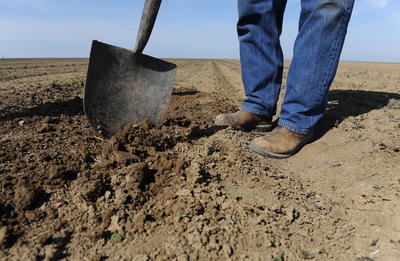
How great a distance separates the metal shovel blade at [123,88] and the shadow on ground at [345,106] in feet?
4.41

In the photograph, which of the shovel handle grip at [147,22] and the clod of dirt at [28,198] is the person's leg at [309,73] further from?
the clod of dirt at [28,198]

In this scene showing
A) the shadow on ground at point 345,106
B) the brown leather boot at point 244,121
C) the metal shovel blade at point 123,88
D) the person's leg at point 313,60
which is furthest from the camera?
the shadow on ground at point 345,106

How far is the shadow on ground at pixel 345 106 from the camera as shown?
9.45 feet

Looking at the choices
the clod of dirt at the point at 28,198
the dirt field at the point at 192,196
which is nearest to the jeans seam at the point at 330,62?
the dirt field at the point at 192,196

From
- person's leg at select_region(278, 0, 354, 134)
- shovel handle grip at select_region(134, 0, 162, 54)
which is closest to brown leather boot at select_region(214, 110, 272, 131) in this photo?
person's leg at select_region(278, 0, 354, 134)

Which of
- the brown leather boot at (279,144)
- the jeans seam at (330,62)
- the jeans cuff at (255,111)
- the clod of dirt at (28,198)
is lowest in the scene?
the clod of dirt at (28,198)

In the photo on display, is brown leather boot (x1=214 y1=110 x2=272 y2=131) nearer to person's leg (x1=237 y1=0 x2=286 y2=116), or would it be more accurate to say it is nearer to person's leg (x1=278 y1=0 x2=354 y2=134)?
person's leg (x1=237 y1=0 x2=286 y2=116)

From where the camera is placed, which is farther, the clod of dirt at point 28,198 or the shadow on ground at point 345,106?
the shadow on ground at point 345,106

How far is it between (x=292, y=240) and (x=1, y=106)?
3.34 m

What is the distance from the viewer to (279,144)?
235cm

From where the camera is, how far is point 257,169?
2.09m

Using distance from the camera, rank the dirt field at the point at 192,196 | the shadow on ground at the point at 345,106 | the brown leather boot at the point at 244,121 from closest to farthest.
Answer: the dirt field at the point at 192,196 < the brown leather boot at the point at 244,121 < the shadow on ground at the point at 345,106

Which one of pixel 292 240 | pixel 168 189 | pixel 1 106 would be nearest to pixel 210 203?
pixel 168 189

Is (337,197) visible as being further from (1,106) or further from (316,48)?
(1,106)
